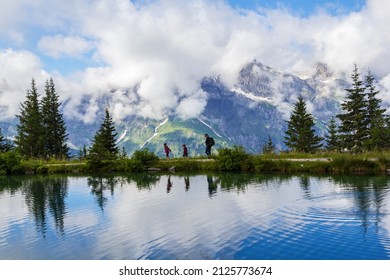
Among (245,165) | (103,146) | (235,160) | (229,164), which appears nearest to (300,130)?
(245,165)

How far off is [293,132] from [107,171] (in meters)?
39.5

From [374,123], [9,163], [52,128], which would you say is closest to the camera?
[9,163]

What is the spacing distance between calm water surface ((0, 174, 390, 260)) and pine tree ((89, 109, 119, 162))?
2347cm

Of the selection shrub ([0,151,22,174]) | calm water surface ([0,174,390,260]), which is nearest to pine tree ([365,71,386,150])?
calm water surface ([0,174,390,260])

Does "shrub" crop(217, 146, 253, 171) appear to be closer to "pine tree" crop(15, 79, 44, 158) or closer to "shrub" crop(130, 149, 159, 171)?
"shrub" crop(130, 149, 159, 171)

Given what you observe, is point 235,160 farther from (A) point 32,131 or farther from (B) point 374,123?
(A) point 32,131

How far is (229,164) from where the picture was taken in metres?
47.0

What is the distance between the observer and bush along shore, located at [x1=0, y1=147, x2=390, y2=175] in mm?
40281

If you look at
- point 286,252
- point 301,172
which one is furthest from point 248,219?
point 301,172

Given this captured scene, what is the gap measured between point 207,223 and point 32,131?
238ft

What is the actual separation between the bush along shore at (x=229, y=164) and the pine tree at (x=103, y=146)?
2.82 ft

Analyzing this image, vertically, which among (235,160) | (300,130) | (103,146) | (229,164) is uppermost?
(300,130)

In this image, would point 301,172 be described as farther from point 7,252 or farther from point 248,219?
point 7,252

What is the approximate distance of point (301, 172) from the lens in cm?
4209
